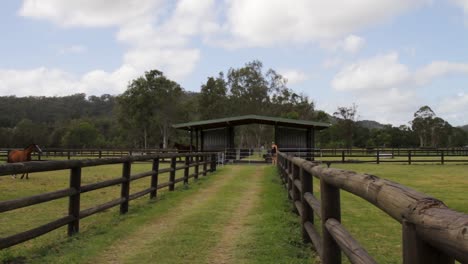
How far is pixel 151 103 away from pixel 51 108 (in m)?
101

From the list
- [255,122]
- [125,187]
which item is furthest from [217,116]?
[125,187]

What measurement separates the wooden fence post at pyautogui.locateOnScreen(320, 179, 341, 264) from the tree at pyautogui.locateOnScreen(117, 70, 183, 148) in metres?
62.6

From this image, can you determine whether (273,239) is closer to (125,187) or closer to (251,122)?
(125,187)

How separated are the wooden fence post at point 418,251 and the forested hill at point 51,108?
5231 inches

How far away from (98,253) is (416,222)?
170 inches

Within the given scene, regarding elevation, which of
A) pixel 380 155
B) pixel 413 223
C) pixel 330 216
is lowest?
pixel 330 216

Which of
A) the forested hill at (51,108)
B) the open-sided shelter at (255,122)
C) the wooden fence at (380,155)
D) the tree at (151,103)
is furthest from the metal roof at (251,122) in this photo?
the forested hill at (51,108)

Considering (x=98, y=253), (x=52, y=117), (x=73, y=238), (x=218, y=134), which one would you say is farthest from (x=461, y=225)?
(x=52, y=117)

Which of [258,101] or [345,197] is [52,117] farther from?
[345,197]

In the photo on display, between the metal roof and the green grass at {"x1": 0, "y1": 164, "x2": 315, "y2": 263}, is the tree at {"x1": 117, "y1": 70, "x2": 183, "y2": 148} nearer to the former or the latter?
the metal roof

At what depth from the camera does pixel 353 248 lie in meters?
2.84

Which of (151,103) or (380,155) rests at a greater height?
(151,103)

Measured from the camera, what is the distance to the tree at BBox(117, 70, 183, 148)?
65500mm

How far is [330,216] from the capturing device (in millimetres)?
3822
